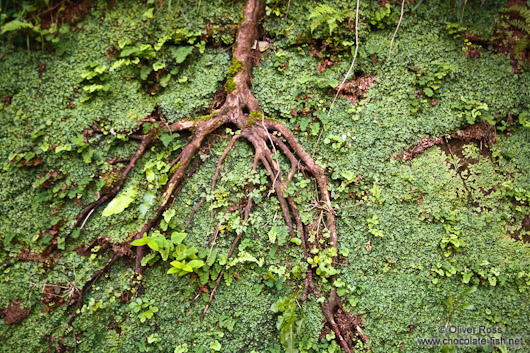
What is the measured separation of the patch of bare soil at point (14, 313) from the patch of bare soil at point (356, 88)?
4.70 metres

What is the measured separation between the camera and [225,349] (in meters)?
3.79

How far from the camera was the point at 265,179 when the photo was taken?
4102 mm

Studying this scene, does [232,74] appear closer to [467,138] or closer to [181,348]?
[467,138]

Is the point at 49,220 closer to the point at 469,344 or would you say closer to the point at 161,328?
the point at 161,328

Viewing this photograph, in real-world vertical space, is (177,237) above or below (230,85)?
below

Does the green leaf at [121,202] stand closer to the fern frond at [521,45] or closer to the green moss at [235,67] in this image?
the green moss at [235,67]

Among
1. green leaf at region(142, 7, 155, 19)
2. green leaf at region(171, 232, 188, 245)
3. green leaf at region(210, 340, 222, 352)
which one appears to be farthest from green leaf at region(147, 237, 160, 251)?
green leaf at region(142, 7, 155, 19)

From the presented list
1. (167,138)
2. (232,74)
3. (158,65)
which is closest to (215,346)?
(167,138)

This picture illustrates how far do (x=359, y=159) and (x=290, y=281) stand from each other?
67.9 inches

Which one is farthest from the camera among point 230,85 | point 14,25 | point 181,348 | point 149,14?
point 149,14

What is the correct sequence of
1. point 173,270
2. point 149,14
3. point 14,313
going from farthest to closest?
1. point 149,14
2. point 14,313
3. point 173,270

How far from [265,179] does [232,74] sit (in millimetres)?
1454

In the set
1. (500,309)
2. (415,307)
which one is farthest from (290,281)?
(500,309)

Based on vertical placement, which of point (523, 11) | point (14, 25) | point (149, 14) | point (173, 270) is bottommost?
point (173, 270)
